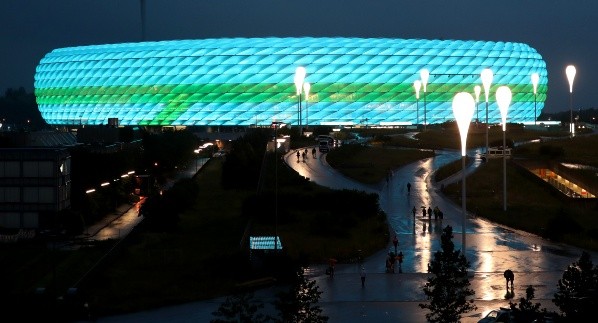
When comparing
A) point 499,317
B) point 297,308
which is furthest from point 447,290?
point 297,308

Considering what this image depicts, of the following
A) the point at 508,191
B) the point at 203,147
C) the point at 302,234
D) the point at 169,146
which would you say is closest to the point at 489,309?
the point at 302,234

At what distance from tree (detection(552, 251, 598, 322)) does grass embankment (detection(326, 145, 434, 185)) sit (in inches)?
1008

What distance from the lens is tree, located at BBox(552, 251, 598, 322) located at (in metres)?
12.4

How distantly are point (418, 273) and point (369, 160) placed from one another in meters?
26.3

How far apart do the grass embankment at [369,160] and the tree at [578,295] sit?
1008 inches

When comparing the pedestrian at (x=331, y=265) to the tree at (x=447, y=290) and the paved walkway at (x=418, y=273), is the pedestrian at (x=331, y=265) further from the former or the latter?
the tree at (x=447, y=290)

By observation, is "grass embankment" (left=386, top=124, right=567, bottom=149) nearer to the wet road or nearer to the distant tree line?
the wet road

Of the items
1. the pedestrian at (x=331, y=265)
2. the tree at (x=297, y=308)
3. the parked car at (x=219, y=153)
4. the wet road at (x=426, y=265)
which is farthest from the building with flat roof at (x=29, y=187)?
the parked car at (x=219, y=153)

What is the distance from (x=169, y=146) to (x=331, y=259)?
32.3m

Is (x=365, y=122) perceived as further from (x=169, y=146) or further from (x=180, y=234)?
(x=180, y=234)

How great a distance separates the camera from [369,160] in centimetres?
4925

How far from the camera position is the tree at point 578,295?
12406 mm

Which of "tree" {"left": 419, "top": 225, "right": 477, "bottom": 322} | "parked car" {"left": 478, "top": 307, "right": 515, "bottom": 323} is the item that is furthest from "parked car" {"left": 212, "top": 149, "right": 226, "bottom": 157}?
"tree" {"left": 419, "top": 225, "right": 477, "bottom": 322}

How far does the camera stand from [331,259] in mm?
23672
